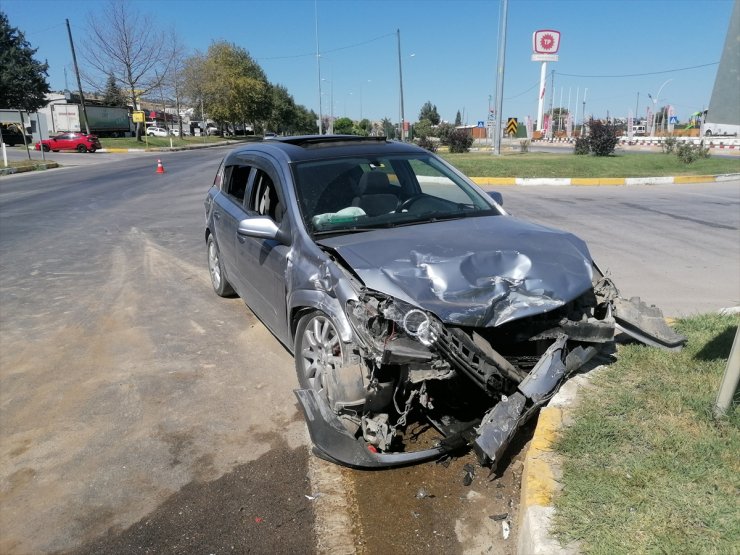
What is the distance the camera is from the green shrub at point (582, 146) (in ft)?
89.2

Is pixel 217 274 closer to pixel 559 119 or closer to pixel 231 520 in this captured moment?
pixel 231 520

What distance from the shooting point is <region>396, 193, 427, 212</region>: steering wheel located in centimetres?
427

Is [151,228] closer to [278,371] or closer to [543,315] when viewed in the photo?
[278,371]

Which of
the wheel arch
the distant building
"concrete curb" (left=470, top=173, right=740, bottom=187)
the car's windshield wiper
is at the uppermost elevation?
the distant building

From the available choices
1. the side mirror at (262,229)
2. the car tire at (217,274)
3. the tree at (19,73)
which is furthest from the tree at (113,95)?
the side mirror at (262,229)

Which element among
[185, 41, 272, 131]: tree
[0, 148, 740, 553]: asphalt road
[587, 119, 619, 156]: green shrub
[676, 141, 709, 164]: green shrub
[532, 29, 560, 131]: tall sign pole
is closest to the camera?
[0, 148, 740, 553]: asphalt road

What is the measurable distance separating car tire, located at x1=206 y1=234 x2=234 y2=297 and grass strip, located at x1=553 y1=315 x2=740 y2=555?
404 cm

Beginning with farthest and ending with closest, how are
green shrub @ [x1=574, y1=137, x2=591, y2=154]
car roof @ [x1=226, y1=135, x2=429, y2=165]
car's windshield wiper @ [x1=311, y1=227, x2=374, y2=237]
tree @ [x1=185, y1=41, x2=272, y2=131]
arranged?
tree @ [x1=185, y1=41, x2=272, y2=131] < green shrub @ [x1=574, y1=137, x2=591, y2=154] < car roof @ [x1=226, y1=135, x2=429, y2=165] < car's windshield wiper @ [x1=311, y1=227, x2=374, y2=237]

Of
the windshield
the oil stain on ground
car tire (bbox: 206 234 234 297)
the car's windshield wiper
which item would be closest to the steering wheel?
the windshield

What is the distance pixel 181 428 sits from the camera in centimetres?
375

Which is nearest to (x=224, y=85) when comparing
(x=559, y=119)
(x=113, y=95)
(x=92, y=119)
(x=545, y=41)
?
(x=113, y=95)

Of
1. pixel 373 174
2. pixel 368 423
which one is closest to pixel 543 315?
pixel 368 423

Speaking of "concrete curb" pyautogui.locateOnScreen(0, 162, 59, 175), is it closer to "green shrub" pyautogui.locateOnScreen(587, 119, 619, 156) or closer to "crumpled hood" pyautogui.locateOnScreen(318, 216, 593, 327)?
"green shrub" pyautogui.locateOnScreen(587, 119, 619, 156)

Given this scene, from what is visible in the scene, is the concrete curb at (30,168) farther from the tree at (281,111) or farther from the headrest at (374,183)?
the tree at (281,111)
